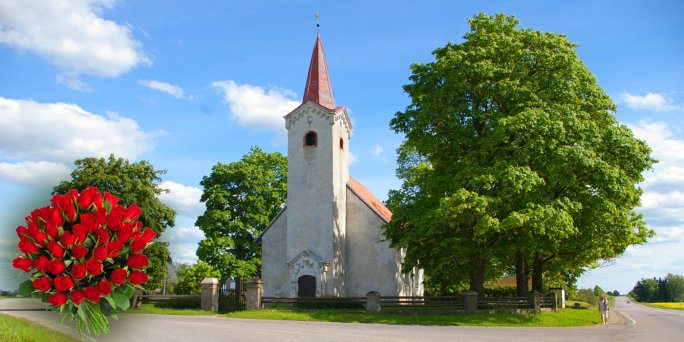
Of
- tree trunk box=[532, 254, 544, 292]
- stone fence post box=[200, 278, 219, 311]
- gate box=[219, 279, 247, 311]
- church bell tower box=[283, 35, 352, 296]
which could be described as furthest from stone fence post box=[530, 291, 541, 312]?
stone fence post box=[200, 278, 219, 311]

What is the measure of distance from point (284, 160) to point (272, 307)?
20217 millimetres

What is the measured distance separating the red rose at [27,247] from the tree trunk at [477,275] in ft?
77.5

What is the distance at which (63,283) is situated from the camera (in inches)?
167

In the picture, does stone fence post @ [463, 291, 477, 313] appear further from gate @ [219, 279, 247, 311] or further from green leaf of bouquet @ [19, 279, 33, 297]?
green leaf of bouquet @ [19, 279, 33, 297]

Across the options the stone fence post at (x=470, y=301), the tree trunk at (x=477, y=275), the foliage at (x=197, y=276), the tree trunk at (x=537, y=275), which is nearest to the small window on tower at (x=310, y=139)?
the foliage at (x=197, y=276)

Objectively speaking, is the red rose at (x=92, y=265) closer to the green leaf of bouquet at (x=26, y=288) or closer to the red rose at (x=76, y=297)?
the red rose at (x=76, y=297)

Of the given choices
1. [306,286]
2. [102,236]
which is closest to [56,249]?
[102,236]

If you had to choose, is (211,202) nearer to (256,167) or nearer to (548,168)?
(256,167)

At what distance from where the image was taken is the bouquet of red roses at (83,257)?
14.1ft

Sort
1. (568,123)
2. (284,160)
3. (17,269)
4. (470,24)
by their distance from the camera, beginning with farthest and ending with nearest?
(284,160) → (470,24) → (568,123) → (17,269)

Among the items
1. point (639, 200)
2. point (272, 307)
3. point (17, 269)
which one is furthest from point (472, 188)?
point (17, 269)

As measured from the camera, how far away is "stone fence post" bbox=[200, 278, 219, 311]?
2738 cm

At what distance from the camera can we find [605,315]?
25625 mm

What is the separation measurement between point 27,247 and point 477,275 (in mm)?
24323
